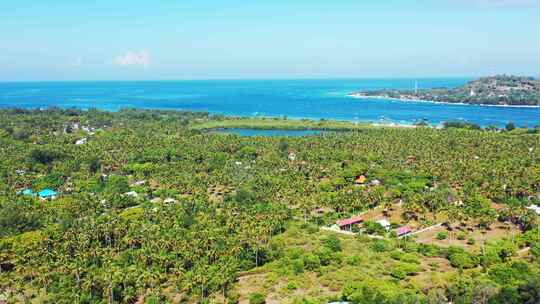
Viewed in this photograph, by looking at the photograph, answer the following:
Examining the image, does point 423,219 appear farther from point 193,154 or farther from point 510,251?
point 193,154

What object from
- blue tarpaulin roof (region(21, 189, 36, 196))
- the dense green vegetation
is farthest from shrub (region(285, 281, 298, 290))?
blue tarpaulin roof (region(21, 189, 36, 196))

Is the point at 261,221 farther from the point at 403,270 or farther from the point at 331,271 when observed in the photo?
the point at 403,270

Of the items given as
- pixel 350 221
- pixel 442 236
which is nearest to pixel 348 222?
pixel 350 221

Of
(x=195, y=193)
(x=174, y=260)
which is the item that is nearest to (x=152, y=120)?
(x=195, y=193)

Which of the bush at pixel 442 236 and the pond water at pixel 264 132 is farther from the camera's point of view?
the pond water at pixel 264 132

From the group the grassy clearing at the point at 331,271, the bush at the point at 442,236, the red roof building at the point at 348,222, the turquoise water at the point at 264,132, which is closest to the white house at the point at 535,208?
the bush at the point at 442,236

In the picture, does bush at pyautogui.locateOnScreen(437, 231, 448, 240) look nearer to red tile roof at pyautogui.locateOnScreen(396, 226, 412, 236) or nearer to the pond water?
red tile roof at pyautogui.locateOnScreen(396, 226, 412, 236)

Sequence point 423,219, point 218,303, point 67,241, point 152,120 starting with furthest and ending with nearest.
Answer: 1. point 152,120
2. point 423,219
3. point 67,241
4. point 218,303

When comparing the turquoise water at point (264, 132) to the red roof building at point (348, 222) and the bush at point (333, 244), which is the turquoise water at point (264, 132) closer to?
the red roof building at point (348, 222)
